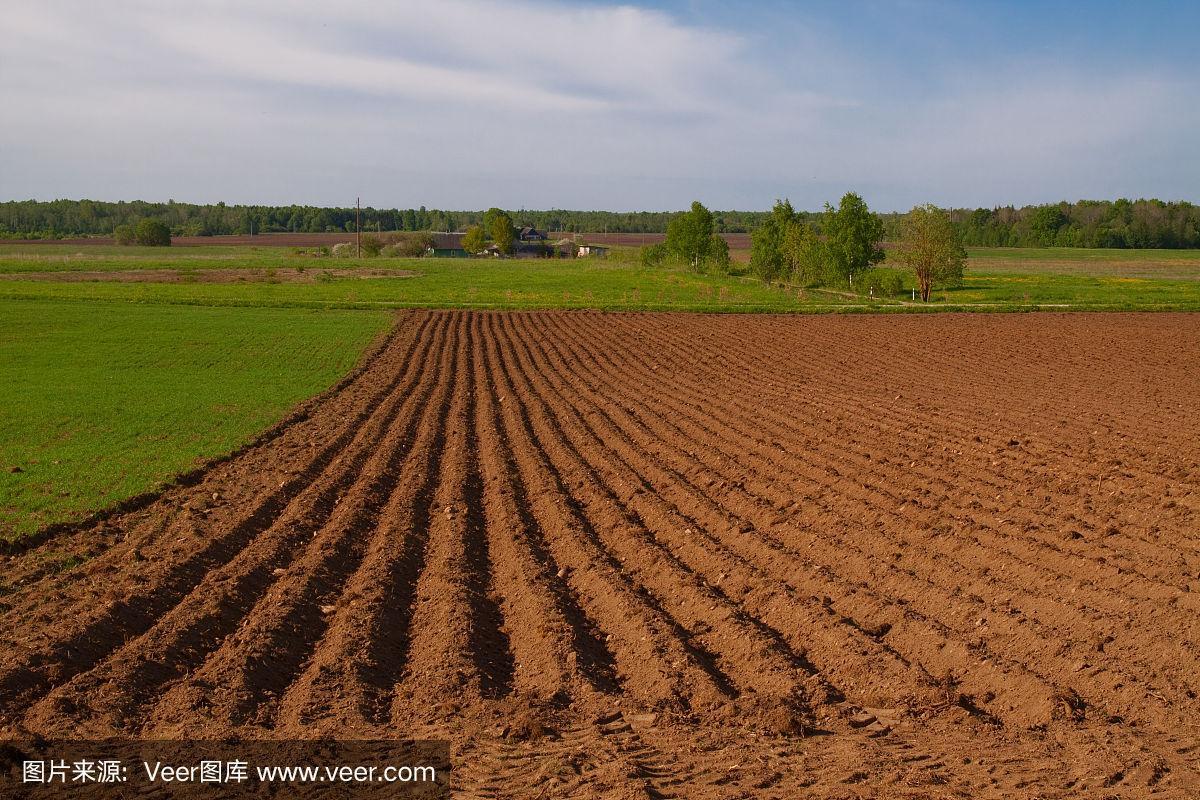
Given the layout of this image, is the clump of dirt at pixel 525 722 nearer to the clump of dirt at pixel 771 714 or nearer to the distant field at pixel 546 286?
the clump of dirt at pixel 771 714

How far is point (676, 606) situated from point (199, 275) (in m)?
82.7

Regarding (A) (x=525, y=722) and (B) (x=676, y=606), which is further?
(B) (x=676, y=606)

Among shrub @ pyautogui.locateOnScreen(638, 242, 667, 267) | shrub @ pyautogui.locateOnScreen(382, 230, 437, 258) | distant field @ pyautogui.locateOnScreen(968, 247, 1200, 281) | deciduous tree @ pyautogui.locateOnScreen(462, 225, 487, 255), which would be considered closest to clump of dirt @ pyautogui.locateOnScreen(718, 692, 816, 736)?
distant field @ pyautogui.locateOnScreen(968, 247, 1200, 281)

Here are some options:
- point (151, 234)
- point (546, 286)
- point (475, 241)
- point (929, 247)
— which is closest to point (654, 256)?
point (546, 286)

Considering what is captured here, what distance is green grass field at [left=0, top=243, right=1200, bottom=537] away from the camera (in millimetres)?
16281

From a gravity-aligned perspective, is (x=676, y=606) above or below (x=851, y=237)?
below

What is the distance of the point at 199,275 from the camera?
83625 mm

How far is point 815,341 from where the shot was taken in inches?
1449

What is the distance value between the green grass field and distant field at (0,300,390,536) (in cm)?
6

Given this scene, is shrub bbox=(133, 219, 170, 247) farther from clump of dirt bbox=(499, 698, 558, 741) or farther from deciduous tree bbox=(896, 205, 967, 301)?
clump of dirt bbox=(499, 698, 558, 741)

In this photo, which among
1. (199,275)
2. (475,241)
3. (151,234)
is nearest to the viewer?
(199,275)

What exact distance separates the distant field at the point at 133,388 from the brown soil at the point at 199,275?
3161 centimetres

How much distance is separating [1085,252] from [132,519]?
14972 cm

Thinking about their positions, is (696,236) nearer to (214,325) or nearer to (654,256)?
(654,256)
